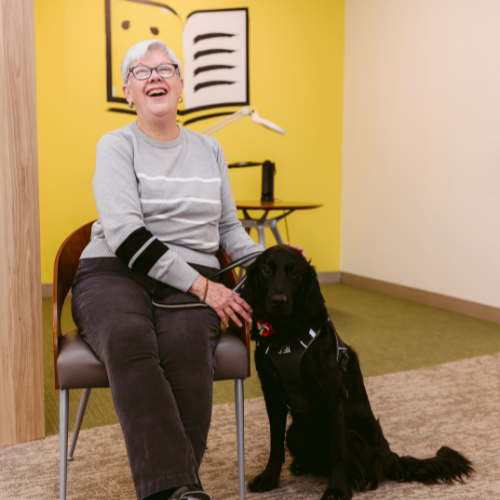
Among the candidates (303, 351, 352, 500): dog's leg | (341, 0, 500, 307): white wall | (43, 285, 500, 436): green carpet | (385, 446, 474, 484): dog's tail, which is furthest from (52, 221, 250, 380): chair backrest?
(341, 0, 500, 307): white wall

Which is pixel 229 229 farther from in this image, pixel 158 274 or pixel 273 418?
pixel 273 418

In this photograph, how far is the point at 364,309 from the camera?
3977mm

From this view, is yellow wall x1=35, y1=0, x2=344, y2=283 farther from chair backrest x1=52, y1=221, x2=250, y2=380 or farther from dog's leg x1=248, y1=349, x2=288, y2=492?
dog's leg x1=248, y1=349, x2=288, y2=492

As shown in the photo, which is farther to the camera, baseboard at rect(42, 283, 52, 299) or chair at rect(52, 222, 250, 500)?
baseboard at rect(42, 283, 52, 299)

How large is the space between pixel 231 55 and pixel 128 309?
373 cm

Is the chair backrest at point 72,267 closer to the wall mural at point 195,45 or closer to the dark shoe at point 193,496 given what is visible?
the dark shoe at point 193,496

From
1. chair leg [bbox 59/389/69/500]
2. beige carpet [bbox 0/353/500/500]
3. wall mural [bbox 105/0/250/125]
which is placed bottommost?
beige carpet [bbox 0/353/500/500]

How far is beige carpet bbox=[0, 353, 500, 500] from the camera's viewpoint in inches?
59.6

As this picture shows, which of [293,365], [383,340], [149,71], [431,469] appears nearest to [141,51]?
[149,71]

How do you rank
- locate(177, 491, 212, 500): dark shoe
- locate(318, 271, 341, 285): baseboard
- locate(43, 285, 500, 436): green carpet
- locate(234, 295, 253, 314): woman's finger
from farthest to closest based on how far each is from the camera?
locate(318, 271, 341, 285): baseboard < locate(43, 285, 500, 436): green carpet < locate(234, 295, 253, 314): woman's finger < locate(177, 491, 212, 500): dark shoe

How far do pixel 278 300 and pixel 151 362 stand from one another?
34cm

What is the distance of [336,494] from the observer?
1.40 meters

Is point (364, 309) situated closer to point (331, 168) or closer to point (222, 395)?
point (331, 168)

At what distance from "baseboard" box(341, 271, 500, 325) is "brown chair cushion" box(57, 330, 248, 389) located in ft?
8.94
